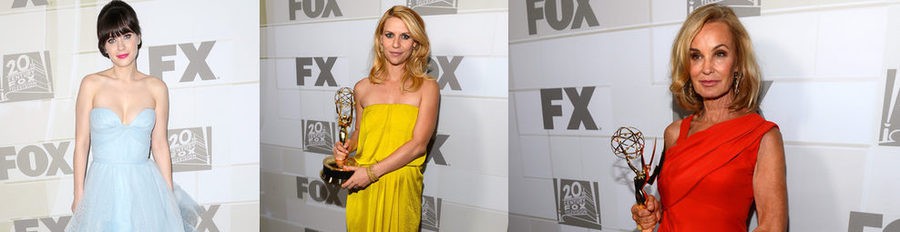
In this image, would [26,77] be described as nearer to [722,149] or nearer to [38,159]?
[38,159]

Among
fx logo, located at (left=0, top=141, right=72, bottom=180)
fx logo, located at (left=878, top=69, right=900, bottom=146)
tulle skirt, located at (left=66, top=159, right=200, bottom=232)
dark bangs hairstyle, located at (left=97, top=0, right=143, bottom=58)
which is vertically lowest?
tulle skirt, located at (left=66, top=159, right=200, bottom=232)

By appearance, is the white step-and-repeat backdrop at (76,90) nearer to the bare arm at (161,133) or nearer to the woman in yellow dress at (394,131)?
the bare arm at (161,133)

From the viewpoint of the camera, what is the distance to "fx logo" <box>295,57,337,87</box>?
451cm

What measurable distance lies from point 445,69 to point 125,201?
1.65 m

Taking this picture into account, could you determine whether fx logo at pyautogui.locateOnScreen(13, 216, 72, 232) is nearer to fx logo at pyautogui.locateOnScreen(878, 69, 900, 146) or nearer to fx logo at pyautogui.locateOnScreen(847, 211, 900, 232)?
fx logo at pyautogui.locateOnScreen(847, 211, 900, 232)

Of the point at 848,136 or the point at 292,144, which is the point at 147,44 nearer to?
the point at 292,144

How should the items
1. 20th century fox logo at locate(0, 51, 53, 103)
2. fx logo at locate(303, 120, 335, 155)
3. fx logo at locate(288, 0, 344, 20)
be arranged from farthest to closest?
fx logo at locate(303, 120, 335, 155) < fx logo at locate(288, 0, 344, 20) < 20th century fox logo at locate(0, 51, 53, 103)

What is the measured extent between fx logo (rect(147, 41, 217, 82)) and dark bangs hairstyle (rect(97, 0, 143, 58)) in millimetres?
141

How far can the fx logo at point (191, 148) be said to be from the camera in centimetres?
382

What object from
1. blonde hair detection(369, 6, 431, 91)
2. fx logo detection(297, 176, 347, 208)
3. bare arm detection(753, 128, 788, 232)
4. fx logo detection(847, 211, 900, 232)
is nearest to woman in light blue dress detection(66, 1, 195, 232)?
blonde hair detection(369, 6, 431, 91)

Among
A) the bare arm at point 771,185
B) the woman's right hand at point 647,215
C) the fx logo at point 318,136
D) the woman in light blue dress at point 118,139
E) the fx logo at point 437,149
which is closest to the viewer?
the bare arm at point 771,185

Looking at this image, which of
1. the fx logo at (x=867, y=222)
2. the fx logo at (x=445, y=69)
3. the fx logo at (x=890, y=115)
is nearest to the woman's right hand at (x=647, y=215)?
the fx logo at (x=867, y=222)

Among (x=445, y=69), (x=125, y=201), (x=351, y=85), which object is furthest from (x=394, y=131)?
(x=125, y=201)

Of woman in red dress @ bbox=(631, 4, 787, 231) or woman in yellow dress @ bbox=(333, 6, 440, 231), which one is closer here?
woman in red dress @ bbox=(631, 4, 787, 231)
